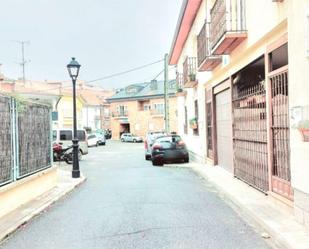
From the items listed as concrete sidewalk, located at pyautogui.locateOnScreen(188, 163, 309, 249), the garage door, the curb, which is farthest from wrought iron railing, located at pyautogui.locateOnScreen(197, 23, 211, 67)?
the curb

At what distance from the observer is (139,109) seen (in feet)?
245

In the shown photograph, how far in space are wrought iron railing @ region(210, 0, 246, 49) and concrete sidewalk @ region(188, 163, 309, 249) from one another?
3793 mm

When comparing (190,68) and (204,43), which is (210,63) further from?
(190,68)

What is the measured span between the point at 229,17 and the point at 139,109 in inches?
2488

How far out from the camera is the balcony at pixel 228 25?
11.2m

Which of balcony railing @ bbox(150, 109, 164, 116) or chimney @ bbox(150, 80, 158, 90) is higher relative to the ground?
chimney @ bbox(150, 80, 158, 90)

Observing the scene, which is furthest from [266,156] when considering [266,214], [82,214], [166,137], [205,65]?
[166,137]

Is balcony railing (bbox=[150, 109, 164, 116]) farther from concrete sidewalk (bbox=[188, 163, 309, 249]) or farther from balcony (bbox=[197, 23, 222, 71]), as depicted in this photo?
concrete sidewalk (bbox=[188, 163, 309, 249])

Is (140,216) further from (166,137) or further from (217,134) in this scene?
(166,137)

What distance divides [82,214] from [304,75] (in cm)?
463

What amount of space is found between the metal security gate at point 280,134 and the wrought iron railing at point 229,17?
2.82 metres

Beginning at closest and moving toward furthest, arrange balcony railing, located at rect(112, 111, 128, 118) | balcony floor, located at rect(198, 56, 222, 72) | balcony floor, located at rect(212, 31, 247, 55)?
1. balcony floor, located at rect(212, 31, 247, 55)
2. balcony floor, located at rect(198, 56, 222, 72)
3. balcony railing, located at rect(112, 111, 128, 118)

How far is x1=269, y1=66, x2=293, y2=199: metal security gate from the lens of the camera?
26.9 feet

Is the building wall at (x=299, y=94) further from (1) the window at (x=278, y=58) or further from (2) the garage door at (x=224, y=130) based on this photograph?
(2) the garage door at (x=224, y=130)
